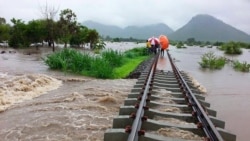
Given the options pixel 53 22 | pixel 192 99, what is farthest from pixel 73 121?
pixel 53 22

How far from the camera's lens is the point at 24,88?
1196 centimetres

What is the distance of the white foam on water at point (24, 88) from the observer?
10.2 m

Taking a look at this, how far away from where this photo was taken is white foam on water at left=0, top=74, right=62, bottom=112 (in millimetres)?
10152

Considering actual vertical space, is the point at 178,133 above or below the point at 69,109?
above

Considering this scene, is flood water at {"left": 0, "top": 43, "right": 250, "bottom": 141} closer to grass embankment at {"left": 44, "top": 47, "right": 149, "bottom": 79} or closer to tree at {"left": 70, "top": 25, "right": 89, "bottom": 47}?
grass embankment at {"left": 44, "top": 47, "right": 149, "bottom": 79}

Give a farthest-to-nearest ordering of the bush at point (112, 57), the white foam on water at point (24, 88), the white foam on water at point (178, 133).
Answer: the bush at point (112, 57) → the white foam on water at point (24, 88) → the white foam on water at point (178, 133)

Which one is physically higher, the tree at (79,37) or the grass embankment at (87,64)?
the tree at (79,37)

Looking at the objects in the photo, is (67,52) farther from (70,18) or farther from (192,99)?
(70,18)

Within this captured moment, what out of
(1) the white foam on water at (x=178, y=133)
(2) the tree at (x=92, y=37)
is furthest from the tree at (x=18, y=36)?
(1) the white foam on water at (x=178, y=133)

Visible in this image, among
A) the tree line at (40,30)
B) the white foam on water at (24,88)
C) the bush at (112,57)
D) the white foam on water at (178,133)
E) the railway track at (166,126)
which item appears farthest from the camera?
the tree line at (40,30)

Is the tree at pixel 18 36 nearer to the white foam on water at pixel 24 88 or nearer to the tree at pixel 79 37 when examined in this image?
the tree at pixel 79 37

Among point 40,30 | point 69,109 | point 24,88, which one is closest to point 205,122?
point 69,109

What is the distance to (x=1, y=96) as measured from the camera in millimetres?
10516

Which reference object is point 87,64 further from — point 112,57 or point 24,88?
point 24,88
